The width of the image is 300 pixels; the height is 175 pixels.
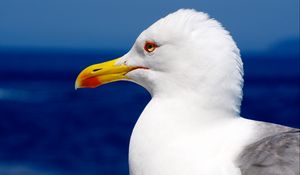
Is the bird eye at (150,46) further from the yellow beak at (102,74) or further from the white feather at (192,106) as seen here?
the yellow beak at (102,74)

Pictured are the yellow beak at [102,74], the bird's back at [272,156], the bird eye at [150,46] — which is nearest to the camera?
the bird's back at [272,156]

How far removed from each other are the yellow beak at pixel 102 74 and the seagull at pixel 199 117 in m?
0.31

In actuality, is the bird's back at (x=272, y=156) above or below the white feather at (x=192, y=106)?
below

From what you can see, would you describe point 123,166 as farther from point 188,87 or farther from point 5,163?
point 188,87

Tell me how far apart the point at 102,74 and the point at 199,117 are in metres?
0.99

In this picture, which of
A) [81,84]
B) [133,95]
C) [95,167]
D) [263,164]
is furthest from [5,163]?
A: [133,95]

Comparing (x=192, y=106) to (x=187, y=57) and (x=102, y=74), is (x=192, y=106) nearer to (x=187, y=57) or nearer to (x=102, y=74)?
(x=187, y=57)

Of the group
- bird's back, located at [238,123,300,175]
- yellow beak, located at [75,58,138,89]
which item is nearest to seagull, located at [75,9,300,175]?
bird's back, located at [238,123,300,175]

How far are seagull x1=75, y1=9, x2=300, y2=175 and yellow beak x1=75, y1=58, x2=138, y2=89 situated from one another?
0.31 m

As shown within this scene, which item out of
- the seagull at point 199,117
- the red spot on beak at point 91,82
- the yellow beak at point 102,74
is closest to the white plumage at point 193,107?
the seagull at point 199,117

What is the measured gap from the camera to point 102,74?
5.35 metres

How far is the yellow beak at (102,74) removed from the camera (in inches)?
208

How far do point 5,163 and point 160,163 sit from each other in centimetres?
1560

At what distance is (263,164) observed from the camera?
4.31 meters
